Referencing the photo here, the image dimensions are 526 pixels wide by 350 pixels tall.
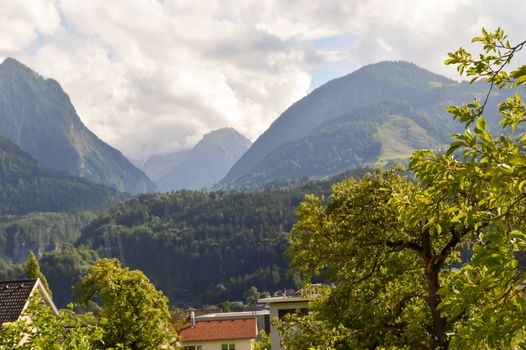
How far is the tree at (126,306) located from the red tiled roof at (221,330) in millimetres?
51125

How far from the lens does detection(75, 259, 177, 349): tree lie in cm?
3578

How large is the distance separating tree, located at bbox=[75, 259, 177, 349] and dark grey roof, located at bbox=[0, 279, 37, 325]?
4.01m

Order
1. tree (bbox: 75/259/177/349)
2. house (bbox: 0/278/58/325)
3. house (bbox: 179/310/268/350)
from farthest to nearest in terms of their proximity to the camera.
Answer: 1. house (bbox: 179/310/268/350)
2. house (bbox: 0/278/58/325)
3. tree (bbox: 75/259/177/349)

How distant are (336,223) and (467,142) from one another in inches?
479

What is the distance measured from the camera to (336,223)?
18.6m

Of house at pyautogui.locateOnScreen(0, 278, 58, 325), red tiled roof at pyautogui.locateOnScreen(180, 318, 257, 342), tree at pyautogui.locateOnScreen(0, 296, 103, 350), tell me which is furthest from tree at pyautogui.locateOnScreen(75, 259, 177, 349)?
red tiled roof at pyautogui.locateOnScreen(180, 318, 257, 342)

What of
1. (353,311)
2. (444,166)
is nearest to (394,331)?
(353,311)

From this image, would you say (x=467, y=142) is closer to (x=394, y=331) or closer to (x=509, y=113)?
(x=509, y=113)

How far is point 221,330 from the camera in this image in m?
89.7

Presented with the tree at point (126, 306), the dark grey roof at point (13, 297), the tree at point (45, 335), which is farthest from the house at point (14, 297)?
the tree at point (45, 335)

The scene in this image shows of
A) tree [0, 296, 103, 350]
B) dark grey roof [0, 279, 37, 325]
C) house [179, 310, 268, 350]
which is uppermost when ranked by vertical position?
dark grey roof [0, 279, 37, 325]

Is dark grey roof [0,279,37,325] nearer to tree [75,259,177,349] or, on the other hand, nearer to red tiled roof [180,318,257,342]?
tree [75,259,177,349]

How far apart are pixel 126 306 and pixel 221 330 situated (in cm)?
5546

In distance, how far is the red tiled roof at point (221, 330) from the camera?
87938 millimetres
